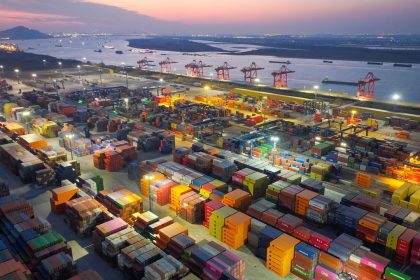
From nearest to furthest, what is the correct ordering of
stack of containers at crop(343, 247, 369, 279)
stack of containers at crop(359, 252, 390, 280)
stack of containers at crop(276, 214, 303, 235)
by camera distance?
stack of containers at crop(359, 252, 390, 280)
stack of containers at crop(343, 247, 369, 279)
stack of containers at crop(276, 214, 303, 235)

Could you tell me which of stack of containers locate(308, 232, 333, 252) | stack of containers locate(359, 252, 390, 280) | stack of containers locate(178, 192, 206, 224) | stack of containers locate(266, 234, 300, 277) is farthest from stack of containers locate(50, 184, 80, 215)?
stack of containers locate(359, 252, 390, 280)

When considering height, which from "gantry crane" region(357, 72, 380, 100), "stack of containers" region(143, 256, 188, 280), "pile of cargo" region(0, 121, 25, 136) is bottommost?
"stack of containers" region(143, 256, 188, 280)

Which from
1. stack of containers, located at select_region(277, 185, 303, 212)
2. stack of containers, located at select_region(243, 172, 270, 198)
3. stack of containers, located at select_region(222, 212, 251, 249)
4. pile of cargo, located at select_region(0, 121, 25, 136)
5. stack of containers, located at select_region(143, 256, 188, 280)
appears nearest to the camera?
stack of containers, located at select_region(143, 256, 188, 280)

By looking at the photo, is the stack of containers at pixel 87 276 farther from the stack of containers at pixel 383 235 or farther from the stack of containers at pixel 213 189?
the stack of containers at pixel 383 235

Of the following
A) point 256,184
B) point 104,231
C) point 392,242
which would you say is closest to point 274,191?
point 256,184

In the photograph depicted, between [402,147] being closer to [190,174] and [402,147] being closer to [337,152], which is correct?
[337,152]

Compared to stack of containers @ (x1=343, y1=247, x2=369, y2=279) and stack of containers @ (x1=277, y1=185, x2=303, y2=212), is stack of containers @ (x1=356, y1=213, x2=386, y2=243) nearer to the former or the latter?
stack of containers @ (x1=343, y1=247, x2=369, y2=279)
